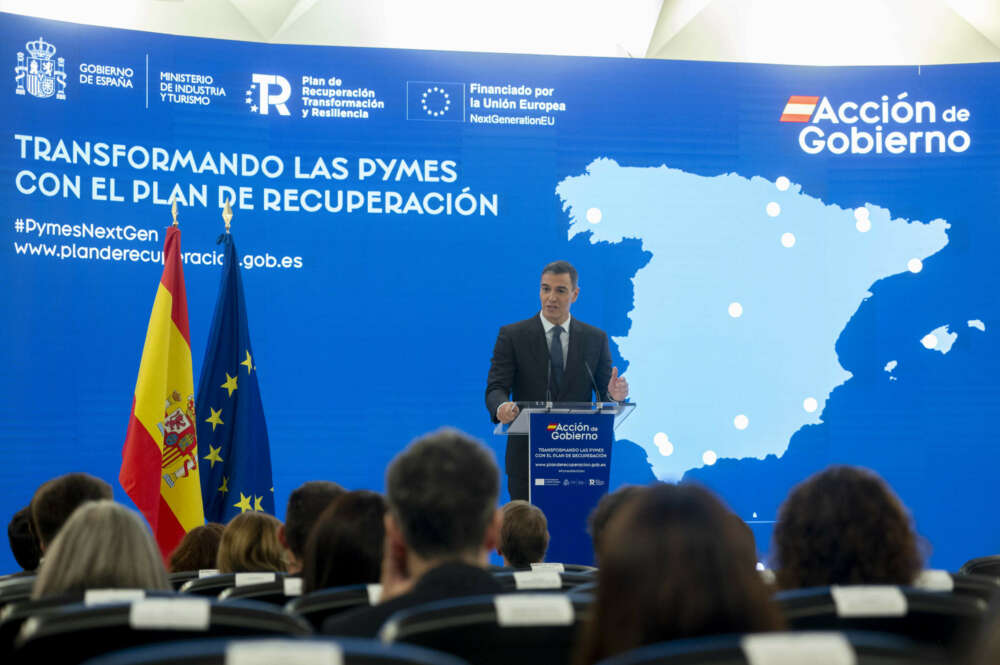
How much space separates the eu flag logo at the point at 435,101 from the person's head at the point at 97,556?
6468mm

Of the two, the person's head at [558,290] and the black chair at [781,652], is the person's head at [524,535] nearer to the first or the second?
the person's head at [558,290]

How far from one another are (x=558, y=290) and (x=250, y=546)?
8.15ft

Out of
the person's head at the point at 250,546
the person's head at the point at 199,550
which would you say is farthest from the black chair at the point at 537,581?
the person's head at the point at 199,550

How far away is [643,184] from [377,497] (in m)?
6.39

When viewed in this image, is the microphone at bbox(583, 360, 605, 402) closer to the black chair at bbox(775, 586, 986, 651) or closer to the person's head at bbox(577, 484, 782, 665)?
the black chair at bbox(775, 586, 986, 651)

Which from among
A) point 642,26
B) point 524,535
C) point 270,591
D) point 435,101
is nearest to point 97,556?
point 270,591

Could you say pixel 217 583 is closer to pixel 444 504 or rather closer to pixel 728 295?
pixel 444 504

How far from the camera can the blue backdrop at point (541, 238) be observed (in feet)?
26.3

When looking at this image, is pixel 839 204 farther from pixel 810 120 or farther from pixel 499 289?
pixel 499 289

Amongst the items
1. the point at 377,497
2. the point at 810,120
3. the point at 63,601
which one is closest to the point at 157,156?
the point at 810,120

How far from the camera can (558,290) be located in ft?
19.0

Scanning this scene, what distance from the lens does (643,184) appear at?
880 centimetres

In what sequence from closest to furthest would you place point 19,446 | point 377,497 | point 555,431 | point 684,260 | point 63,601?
point 63,601
point 377,497
point 555,431
point 19,446
point 684,260

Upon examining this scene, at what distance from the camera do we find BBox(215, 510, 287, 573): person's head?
3760 mm
